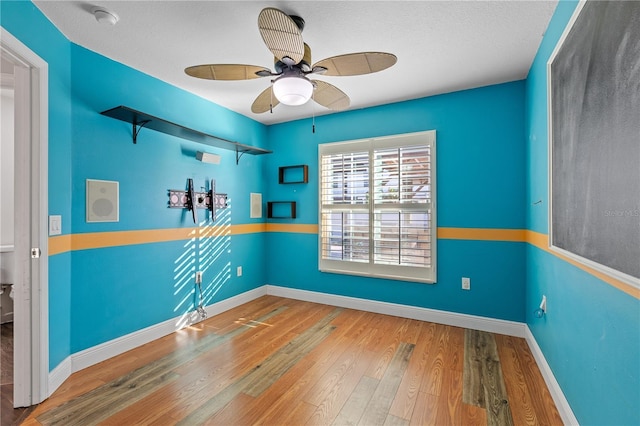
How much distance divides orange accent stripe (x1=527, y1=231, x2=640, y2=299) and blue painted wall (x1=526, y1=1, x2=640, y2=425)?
0.02m

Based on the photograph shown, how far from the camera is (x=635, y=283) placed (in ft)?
2.95

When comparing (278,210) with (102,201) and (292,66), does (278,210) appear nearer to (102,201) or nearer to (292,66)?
(102,201)

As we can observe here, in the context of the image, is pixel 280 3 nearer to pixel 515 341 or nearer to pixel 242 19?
pixel 242 19

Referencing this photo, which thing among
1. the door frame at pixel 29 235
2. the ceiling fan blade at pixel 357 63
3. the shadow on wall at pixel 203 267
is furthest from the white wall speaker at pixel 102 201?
the ceiling fan blade at pixel 357 63

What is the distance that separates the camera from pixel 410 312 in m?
3.25

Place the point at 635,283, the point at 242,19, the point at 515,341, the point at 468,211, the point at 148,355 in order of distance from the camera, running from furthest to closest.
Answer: the point at 468,211 < the point at 515,341 < the point at 148,355 < the point at 242,19 < the point at 635,283

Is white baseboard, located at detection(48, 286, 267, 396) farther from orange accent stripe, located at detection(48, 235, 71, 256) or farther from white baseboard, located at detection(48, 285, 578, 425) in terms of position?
orange accent stripe, located at detection(48, 235, 71, 256)

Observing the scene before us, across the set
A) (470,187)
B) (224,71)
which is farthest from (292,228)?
(224,71)

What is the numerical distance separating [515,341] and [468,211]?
1298mm

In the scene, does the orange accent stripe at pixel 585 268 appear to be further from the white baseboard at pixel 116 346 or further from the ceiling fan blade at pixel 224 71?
Result: the white baseboard at pixel 116 346

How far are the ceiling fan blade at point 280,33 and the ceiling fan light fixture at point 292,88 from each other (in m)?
0.13

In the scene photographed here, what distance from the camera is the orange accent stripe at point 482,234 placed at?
2.77 m

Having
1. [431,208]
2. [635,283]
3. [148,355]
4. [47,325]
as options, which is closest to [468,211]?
[431,208]

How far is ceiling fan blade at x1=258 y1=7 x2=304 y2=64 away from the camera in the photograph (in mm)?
1334
